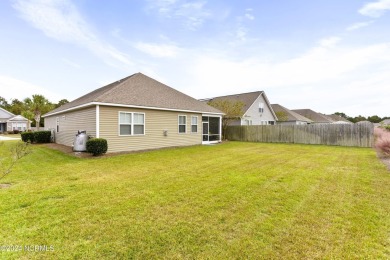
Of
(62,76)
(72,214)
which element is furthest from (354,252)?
(62,76)

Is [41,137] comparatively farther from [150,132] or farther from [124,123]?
[150,132]

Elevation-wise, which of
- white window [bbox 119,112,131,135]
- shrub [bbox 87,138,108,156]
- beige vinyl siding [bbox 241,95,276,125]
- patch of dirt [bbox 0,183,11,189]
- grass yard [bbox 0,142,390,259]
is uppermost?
beige vinyl siding [bbox 241,95,276,125]

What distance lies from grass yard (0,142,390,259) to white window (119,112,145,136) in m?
5.60

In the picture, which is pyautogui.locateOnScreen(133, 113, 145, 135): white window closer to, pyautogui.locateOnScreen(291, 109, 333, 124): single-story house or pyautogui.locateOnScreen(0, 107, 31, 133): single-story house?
pyautogui.locateOnScreen(291, 109, 333, 124): single-story house

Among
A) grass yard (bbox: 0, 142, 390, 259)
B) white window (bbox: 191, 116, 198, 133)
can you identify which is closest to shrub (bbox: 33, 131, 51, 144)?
white window (bbox: 191, 116, 198, 133)

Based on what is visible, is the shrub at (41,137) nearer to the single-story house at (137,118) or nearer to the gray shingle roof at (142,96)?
the single-story house at (137,118)

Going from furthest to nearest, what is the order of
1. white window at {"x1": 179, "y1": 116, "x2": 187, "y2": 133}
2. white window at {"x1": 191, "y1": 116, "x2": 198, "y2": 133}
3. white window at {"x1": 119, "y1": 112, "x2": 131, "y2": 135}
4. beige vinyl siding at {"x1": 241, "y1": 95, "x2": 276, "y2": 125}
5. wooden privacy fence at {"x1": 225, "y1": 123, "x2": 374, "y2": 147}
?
beige vinyl siding at {"x1": 241, "y1": 95, "x2": 276, "y2": 125} < white window at {"x1": 191, "y1": 116, "x2": 198, "y2": 133} < wooden privacy fence at {"x1": 225, "y1": 123, "x2": 374, "y2": 147} < white window at {"x1": 179, "y1": 116, "x2": 187, "y2": 133} < white window at {"x1": 119, "y1": 112, "x2": 131, "y2": 135}

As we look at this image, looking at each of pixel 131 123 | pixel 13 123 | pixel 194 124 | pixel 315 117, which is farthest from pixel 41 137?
pixel 315 117

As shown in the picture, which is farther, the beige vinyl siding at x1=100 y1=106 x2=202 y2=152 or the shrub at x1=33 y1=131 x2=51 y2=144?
the shrub at x1=33 y1=131 x2=51 y2=144

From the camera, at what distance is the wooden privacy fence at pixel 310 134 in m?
15.5

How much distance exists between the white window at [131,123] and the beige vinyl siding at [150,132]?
202mm

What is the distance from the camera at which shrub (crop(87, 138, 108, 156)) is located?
9.80m

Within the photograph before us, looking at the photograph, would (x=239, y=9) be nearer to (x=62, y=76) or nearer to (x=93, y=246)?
(x=93, y=246)

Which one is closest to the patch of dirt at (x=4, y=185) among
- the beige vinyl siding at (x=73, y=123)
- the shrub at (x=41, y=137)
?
the beige vinyl siding at (x=73, y=123)
